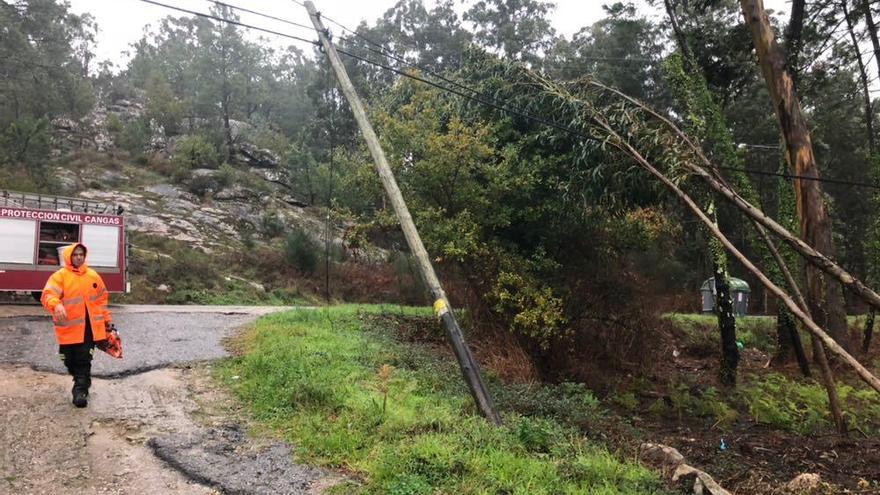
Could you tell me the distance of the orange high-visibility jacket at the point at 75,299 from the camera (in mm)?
6395

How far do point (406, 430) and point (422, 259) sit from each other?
2.50 m

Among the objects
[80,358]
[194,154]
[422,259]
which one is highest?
[194,154]

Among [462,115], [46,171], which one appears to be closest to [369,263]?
[46,171]

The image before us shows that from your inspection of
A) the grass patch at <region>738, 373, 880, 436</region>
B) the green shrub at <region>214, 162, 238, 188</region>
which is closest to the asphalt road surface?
the grass patch at <region>738, 373, 880, 436</region>


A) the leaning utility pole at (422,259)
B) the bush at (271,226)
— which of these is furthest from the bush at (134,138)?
the leaning utility pole at (422,259)

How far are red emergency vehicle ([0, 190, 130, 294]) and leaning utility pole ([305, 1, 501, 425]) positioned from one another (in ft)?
31.3

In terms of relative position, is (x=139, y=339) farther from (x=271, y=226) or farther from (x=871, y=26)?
(x=271, y=226)

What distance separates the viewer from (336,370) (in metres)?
8.31

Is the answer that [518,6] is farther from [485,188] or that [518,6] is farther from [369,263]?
[485,188]

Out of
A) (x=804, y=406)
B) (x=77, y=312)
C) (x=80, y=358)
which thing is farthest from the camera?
(x=804, y=406)

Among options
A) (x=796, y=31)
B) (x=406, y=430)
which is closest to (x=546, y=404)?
(x=406, y=430)

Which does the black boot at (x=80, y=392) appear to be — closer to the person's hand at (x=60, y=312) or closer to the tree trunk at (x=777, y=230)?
the person's hand at (x=60, y=312)

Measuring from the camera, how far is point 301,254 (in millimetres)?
29406

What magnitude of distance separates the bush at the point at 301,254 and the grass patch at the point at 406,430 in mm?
19613
